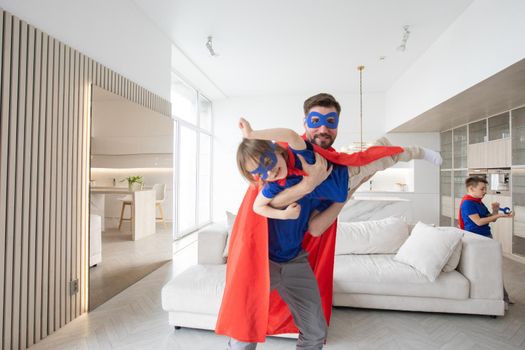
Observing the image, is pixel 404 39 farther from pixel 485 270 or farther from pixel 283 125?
pixel 283 125

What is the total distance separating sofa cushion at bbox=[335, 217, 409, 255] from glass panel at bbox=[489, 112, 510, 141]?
10.3 feet

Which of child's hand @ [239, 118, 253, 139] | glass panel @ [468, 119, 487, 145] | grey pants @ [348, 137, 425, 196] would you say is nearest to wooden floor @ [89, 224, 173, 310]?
child's hand @ [239, 118, 253, 139]

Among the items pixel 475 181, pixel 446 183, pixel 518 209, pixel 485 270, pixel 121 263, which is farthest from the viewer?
pixel 446 183

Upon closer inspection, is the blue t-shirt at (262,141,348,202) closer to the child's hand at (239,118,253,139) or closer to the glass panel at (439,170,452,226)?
the child's hand at (239,118,253,139)

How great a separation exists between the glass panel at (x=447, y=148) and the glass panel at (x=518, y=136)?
2119 millimetres

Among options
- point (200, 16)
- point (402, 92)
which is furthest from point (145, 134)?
point (402, 92)

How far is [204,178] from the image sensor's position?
7898 mm

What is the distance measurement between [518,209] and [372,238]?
3.02 m

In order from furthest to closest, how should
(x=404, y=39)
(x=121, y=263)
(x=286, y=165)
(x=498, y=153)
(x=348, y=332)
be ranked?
(x=498, y=153) → (x=404, y=39) → (x=121, y=263) → (x=348, y=332) → (x=286, y=165)

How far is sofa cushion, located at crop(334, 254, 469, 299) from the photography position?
262 centimetres

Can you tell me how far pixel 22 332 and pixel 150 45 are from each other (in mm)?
3370

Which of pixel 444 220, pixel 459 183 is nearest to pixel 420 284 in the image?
pixel 459 183

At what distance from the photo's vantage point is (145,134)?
3771 mm

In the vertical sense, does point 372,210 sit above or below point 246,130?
below
